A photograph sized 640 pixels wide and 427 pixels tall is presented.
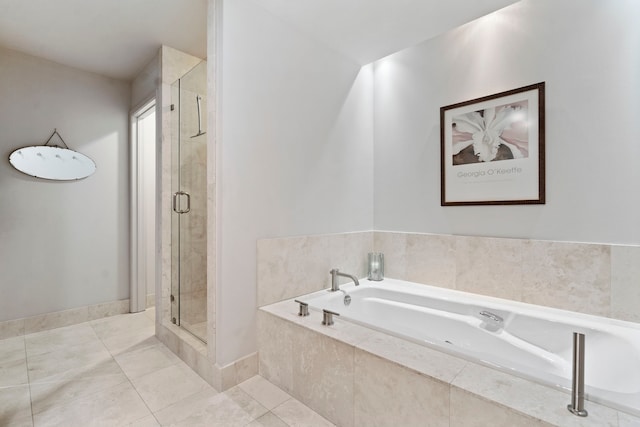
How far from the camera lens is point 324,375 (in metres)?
1.56

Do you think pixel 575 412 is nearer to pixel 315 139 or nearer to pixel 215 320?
pixel 215 320

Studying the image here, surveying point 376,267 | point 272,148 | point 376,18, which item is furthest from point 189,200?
point 376,18

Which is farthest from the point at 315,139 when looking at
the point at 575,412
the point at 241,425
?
the point at 575,412

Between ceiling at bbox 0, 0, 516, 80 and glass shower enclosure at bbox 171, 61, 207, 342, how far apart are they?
1.25 ft

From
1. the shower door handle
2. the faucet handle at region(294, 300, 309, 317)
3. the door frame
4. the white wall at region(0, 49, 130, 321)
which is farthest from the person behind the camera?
the door frame

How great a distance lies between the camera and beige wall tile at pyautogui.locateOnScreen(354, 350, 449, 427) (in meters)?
1.15

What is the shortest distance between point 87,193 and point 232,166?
83.3 inches

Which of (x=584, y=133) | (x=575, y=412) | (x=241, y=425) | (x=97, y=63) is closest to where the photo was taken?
(x=575, y=412)

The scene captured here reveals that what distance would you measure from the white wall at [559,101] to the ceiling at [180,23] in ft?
0.78

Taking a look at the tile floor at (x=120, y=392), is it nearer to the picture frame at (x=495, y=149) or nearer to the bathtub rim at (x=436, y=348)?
the bathtub rim at (x=436, y=348)

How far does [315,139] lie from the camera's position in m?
2.39

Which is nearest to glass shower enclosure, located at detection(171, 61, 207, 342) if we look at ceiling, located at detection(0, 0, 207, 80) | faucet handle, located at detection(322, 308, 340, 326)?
ceiling, located at detection(0, 0, 207, 80)

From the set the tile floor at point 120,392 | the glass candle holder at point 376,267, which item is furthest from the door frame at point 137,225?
the glass candle holder at point 376,267

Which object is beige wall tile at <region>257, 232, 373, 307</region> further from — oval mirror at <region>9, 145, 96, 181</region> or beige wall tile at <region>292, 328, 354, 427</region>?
oval mirror at <region>9, 145, 96, 181</region>
